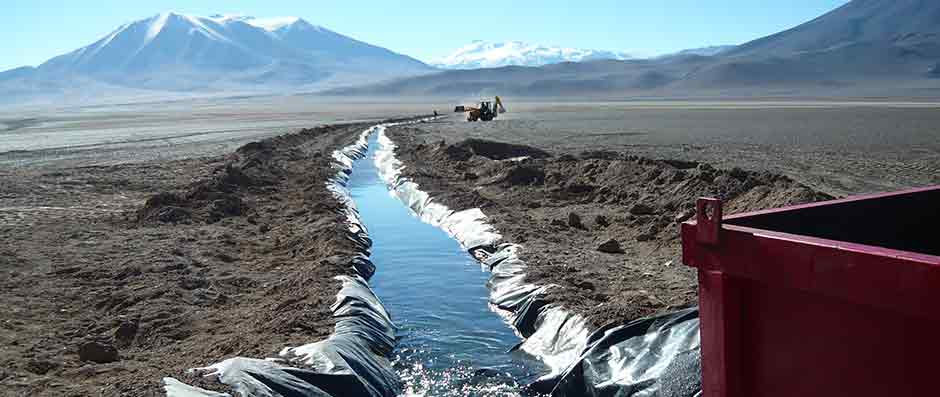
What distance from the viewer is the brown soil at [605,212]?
7.81 metres

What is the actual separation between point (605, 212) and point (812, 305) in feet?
34.6

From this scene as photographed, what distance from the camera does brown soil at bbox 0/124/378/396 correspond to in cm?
620

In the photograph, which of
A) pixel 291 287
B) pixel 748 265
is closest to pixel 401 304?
pixel 291 287

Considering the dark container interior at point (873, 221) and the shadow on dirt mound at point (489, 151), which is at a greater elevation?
the dark container interior at point (873, 221)

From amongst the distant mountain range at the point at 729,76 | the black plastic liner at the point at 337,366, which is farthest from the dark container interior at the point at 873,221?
the distant mountain range at the point at 729,76

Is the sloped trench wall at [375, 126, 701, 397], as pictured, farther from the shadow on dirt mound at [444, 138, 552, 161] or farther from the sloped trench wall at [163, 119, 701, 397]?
the shadow on dirt mound at [444, 138, 552, 161]

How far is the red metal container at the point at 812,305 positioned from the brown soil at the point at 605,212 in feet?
11.9

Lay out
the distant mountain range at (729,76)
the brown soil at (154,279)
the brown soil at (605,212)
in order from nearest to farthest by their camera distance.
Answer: the brown soil at (154,279), the brown soil at (605,212), the distant mountain range at (729,76)

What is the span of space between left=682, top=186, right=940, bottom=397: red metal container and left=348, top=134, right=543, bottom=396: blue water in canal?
3495mm

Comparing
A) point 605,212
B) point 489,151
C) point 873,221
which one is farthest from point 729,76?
point 873,221

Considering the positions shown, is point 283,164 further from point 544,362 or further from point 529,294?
point 544,362

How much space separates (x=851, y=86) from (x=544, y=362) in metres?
136

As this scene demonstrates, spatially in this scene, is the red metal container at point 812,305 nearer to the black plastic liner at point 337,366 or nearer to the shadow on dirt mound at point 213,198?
the black plastic liner at point 337,366

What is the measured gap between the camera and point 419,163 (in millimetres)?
22891
